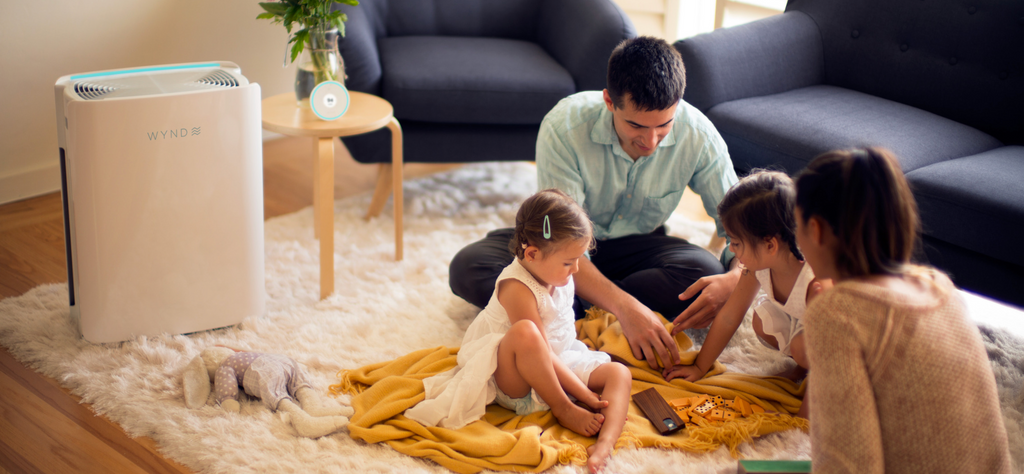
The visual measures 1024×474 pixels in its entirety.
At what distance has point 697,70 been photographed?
2156 mm

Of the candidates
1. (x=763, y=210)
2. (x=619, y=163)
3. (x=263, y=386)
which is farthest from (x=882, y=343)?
(x=263, y=386)

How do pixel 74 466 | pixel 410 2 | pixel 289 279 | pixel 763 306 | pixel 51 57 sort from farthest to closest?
pixel 410 2, pixel 51 57, pixel 289 279, pixel 763 306, pixel 74 466

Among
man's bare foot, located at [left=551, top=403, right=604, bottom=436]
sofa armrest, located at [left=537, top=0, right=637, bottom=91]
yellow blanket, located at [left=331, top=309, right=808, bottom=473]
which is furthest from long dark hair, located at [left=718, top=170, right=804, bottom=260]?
sofa armrest, located at [left=537, top=0, right=637, bottom=91]

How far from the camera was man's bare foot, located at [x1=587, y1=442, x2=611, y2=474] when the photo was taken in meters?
1.33

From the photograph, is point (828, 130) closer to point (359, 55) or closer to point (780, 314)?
point (780, 314)

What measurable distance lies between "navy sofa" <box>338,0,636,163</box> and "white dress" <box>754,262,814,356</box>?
1037 mm

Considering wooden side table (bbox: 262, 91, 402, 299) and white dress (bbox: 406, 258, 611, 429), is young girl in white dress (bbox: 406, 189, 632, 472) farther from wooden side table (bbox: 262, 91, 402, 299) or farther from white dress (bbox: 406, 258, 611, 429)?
wooden side table (bbox: 262, 91, 402, 299)

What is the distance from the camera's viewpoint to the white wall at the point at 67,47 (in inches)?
90.5

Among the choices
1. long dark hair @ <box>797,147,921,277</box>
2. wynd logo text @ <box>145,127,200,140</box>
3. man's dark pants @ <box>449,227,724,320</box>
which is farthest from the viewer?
man's dark pants @ <box>449,227,724,320</box>

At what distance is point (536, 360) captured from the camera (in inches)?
54.2

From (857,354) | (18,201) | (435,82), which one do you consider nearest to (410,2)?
(435,82)

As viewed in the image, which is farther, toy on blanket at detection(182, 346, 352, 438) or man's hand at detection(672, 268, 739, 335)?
man's hand at detection(672, 268, 739, 335)

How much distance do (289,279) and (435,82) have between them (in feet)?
2.44

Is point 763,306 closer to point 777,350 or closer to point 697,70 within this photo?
point 777,350
